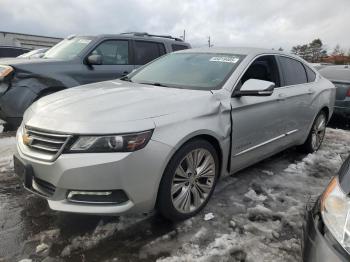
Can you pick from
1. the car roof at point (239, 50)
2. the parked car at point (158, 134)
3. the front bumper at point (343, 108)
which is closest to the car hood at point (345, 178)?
the parked car at point (158, 134)

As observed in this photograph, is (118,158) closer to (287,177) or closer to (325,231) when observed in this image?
(325,231)

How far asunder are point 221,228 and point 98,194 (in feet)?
3.74

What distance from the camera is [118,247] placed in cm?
275

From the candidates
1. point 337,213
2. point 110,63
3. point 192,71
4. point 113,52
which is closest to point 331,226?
point 337,213

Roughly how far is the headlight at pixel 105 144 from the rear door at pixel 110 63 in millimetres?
3609

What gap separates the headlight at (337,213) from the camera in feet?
5.07

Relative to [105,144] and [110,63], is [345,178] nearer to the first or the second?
[105,144]

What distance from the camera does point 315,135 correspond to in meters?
5.34

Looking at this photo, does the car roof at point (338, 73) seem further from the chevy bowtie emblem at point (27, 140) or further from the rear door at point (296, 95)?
the chevy bowtie emblem at point (27, 140)

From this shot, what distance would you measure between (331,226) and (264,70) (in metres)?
2.87

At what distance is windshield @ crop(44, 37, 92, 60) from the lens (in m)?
6.21

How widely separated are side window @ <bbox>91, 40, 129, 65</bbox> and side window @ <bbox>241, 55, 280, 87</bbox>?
129 inches

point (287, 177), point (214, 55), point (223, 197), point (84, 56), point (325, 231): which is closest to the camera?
point (325, 231)

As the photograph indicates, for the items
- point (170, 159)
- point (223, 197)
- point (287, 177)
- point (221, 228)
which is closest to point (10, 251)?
point (170, 159)
